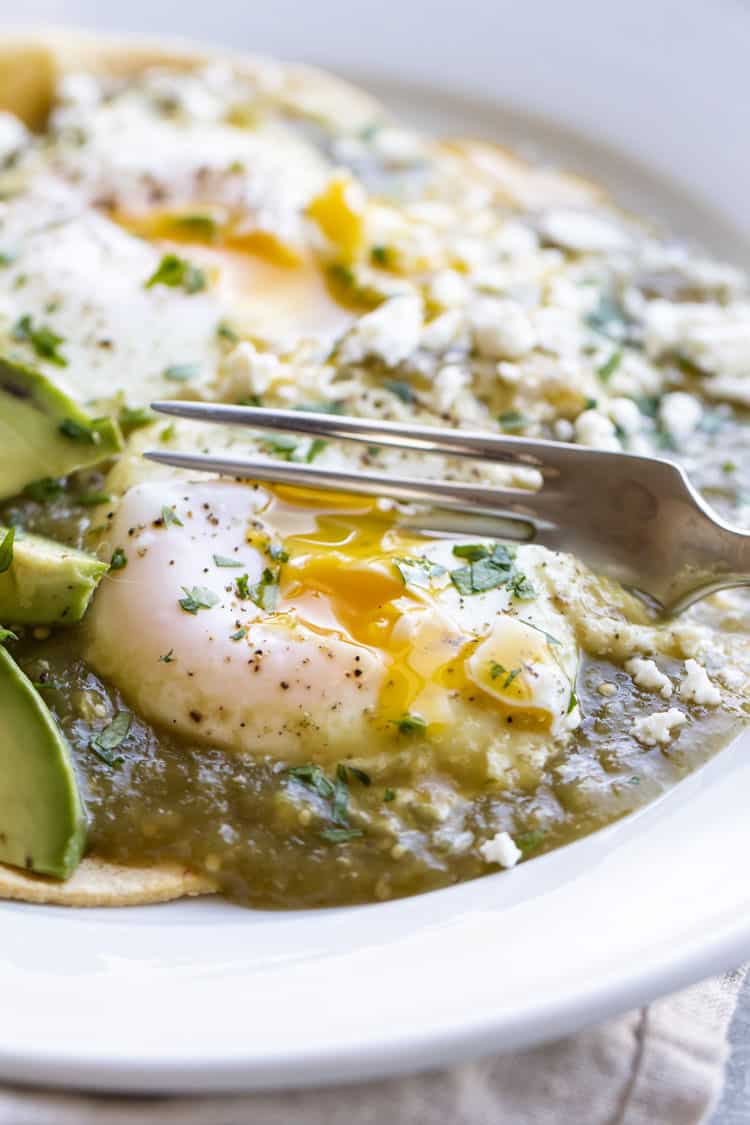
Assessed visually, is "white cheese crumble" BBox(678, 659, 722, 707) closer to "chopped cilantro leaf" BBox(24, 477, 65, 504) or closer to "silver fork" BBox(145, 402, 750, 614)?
"silver fork" BBox(145, 402, 750, 614)

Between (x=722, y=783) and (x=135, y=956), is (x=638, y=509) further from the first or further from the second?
(x=135, y=956)

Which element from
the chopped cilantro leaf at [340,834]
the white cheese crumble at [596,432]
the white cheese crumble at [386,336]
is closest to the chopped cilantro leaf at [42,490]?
the white cheese crumble at [386,336]

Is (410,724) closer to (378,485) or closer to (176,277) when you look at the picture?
(378,485)

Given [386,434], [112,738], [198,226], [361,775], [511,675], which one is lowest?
[112,738]

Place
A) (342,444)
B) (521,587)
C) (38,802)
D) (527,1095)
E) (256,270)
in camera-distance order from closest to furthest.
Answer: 1. (527,1095)
2. (38,802)
3. (521,587)
4. (342,444)
5. (256,270)

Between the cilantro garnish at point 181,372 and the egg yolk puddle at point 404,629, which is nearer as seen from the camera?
the egg yolk puddle at point 404,629

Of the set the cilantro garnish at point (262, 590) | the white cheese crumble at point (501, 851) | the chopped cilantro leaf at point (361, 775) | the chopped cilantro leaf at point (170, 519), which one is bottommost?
the chopped cilantro leaf at point (361, 775)

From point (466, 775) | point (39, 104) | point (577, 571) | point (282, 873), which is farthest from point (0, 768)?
point (39, 104)

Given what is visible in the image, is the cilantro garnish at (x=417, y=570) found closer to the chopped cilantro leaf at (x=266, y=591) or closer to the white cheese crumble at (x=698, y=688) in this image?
the chopped cilantro leaf at (x=266, y=591)

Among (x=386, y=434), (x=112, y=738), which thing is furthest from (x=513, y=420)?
(x=112, y=738)
